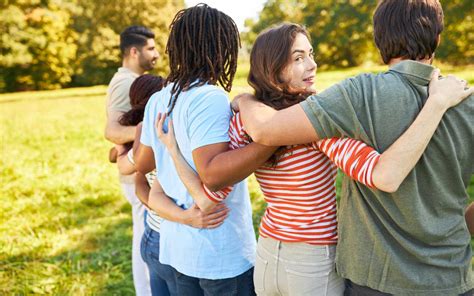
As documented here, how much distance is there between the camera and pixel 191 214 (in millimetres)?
1904

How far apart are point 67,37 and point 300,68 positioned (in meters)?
34.8

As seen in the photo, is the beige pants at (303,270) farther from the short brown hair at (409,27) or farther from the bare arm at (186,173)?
the short brown hair at (409,27)

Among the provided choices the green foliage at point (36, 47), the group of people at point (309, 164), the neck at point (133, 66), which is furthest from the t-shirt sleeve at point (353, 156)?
the green foliage at point (36, 47)

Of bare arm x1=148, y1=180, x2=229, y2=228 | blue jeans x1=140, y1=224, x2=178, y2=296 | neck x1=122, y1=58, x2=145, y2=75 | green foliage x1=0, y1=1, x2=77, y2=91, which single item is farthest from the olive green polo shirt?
green foliage x1=0, y1=1, x2=77, y2=91

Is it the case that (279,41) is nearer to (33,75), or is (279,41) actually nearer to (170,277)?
(170,277)

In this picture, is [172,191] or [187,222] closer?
[187,222]

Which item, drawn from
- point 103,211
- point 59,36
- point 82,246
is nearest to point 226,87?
point 82,246

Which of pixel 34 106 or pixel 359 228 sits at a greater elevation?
pixel 359 228

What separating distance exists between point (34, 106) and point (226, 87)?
21.1m

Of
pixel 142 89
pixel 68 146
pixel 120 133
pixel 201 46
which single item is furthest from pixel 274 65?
pixel 68 146

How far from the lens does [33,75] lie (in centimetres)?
3319

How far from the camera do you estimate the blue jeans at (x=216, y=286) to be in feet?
6.24

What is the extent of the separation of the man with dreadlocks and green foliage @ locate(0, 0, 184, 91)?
23.1m

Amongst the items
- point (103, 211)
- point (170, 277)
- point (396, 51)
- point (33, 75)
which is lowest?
point (33, 75)
